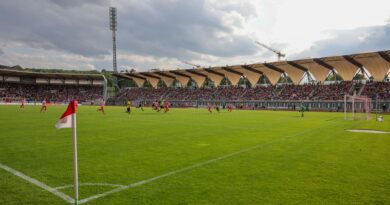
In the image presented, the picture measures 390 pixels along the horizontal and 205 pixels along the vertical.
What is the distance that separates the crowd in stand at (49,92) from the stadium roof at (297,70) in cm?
2434

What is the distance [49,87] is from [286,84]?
8021cm

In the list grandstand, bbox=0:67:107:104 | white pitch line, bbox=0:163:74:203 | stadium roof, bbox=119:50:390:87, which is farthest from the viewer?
grandstand, bbox=0:67:107:104

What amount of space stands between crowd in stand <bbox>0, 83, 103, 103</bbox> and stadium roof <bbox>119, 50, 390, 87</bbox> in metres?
24.3

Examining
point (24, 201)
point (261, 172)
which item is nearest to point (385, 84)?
point (261, 172)

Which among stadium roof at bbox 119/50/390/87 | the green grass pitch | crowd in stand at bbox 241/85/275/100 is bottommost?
the green grass pitch

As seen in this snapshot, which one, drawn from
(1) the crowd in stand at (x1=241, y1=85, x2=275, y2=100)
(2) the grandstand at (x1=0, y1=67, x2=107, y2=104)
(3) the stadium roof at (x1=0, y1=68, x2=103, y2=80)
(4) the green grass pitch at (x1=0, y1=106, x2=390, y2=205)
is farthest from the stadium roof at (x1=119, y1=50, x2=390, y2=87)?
(4) the green grass pitch at (x1=0, y1=106, x2=390, y2=205)

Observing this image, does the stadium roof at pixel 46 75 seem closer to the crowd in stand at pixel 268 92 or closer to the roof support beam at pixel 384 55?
the crowd in stand at pixel 268 92

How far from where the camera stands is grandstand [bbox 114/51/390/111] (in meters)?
60.8

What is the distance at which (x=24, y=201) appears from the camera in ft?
18.7

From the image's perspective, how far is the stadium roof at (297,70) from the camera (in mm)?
59425

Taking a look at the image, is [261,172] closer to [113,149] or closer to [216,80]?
[113,149]

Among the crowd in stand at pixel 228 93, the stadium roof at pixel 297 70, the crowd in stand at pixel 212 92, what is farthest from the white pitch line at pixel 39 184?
the crowd in stand at pixel 228 93

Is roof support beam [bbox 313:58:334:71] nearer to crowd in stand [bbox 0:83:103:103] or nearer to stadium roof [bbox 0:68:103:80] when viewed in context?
crowd in stand [bbox 0:83:103:103]

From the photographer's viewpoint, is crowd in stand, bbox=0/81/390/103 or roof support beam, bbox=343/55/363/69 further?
crowd in stand, bbox=0/81/390/103
